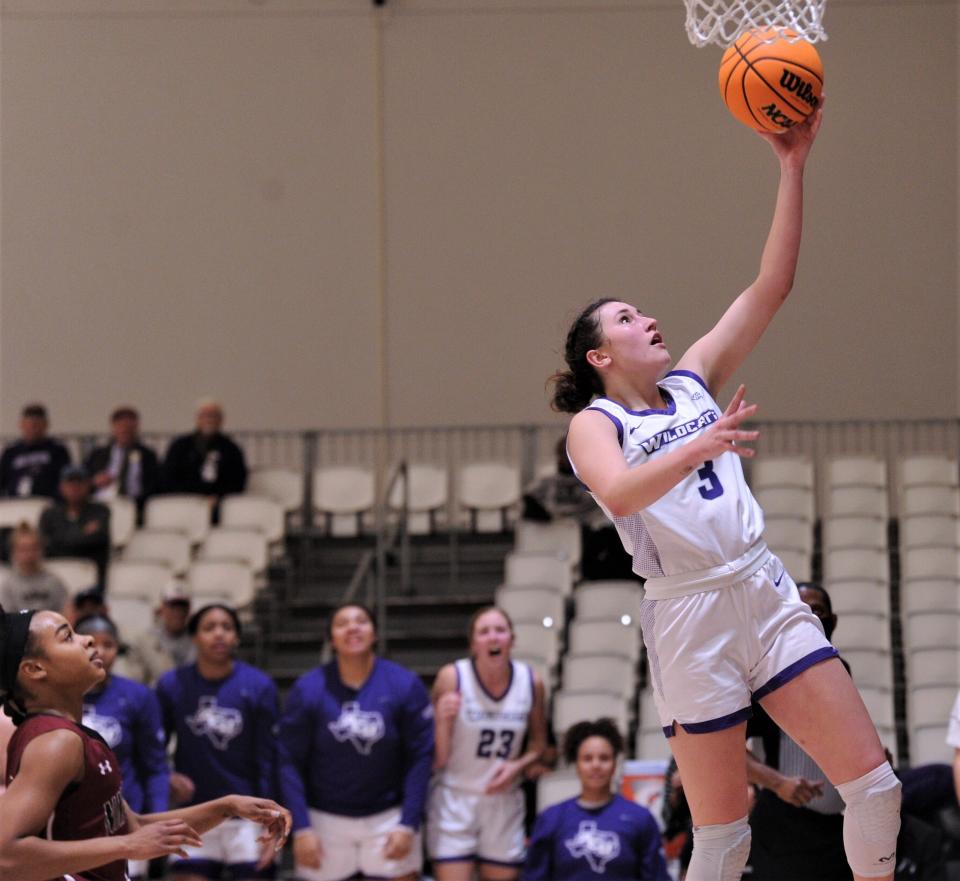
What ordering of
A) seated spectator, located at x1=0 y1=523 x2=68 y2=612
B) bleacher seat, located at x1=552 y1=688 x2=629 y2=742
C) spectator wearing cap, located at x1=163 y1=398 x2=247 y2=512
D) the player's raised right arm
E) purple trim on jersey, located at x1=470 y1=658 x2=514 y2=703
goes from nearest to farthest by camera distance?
the player's raised right arm → purple trim on jersey, located at x1=470 y1=658 x2=514 y2=703 → bleacher seat, located at x1=552 y1=688 x2=629 y2=742 → seated spectator, located at x1=0 y1=523 x2=68 y2=612 → spectator wearing cap, located at x1=163 y1=398 x2=247 y2=512

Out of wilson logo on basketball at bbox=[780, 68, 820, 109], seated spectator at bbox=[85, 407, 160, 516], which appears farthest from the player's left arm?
seated spectator at bbox=[85, 407, 160, 516]

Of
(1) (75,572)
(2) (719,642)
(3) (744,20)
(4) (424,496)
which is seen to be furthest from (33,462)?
(2) (719,642)

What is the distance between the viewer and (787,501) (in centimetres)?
1115

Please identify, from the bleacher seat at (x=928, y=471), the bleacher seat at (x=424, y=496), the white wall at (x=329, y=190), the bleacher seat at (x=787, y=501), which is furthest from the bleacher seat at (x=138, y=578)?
the bleacher seat at (x=928, y=471)

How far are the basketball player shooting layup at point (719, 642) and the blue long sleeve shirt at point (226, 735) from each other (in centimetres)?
415

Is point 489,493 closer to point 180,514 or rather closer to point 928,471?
point 180,514

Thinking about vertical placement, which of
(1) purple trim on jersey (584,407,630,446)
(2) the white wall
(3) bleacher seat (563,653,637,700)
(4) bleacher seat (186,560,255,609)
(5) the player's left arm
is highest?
(2) the white wall

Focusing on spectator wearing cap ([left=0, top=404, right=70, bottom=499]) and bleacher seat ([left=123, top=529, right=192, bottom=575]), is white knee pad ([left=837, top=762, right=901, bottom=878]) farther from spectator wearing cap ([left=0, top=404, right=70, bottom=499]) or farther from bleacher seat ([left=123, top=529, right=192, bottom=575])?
spectator wearing cap ([left=0, top=404, right=70, bottom=499])

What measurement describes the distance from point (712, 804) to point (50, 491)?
9.02m

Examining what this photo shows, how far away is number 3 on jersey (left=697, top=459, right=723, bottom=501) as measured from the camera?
370 cm

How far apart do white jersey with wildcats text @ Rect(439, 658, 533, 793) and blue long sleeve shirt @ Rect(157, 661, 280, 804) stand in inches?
35.0

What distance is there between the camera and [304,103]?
14.5m

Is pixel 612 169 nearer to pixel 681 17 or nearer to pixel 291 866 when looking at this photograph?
pixel 681 17

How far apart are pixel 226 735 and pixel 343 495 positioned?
516 cm
